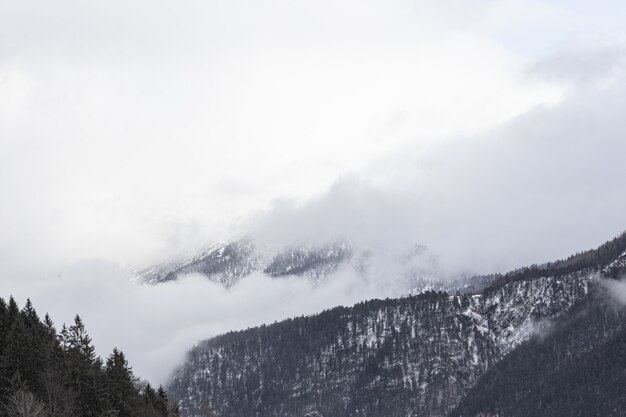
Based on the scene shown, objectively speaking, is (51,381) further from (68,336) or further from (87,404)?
(68,336)

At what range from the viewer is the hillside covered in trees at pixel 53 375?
10174 centimetres

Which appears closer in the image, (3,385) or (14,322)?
(3,385)

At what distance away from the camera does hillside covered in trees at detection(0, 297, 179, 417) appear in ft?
334

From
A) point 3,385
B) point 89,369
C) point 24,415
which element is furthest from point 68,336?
point 24,415

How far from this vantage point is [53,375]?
108 meters

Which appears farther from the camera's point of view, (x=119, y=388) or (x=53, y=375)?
(x=119, y=388)

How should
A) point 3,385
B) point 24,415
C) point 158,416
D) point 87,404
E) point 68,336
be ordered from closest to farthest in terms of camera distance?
1. point 24,415
2. point 3,385
3. point 87,404
4. point 68,336
5. point 158,416

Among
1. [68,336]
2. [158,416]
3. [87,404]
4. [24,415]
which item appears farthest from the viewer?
[158,416]

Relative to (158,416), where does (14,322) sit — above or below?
above

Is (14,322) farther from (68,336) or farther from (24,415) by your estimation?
(24,415)

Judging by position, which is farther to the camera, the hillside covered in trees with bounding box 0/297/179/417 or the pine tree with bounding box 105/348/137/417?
the pine tree with bounding box 105/348/137/417

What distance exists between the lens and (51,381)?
355 feet

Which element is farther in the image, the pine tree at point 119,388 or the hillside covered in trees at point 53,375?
the pine tree at point 119,388

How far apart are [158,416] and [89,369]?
22.1 m
